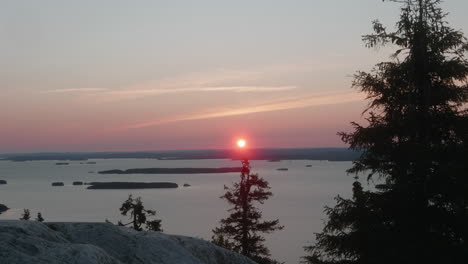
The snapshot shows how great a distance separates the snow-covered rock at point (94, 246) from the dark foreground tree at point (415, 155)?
337 inches

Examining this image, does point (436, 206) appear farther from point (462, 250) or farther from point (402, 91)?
point (402, 91)

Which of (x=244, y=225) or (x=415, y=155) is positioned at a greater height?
(x=415, y=155)

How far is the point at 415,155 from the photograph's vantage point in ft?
45.5

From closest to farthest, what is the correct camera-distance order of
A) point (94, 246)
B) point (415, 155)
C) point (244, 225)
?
point (94, 246)
point (415, 155)
point (244, 225)

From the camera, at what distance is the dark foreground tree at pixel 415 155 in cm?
1367

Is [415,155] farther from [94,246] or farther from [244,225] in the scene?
[244,225]

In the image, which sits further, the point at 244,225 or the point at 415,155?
the point at 244,225

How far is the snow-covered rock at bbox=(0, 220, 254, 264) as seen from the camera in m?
4.05

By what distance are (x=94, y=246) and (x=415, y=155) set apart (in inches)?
445

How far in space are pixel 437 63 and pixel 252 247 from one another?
20.1 metres

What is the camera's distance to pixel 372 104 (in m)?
15.5

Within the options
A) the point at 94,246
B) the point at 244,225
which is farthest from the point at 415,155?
the point at 244,225

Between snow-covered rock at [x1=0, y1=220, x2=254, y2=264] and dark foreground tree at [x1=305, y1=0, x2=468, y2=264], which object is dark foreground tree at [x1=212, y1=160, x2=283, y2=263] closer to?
dark foreground tree at [x1=305, y1=0, x2=468, y2=264]

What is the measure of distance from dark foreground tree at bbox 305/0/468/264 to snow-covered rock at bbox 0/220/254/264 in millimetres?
8555
